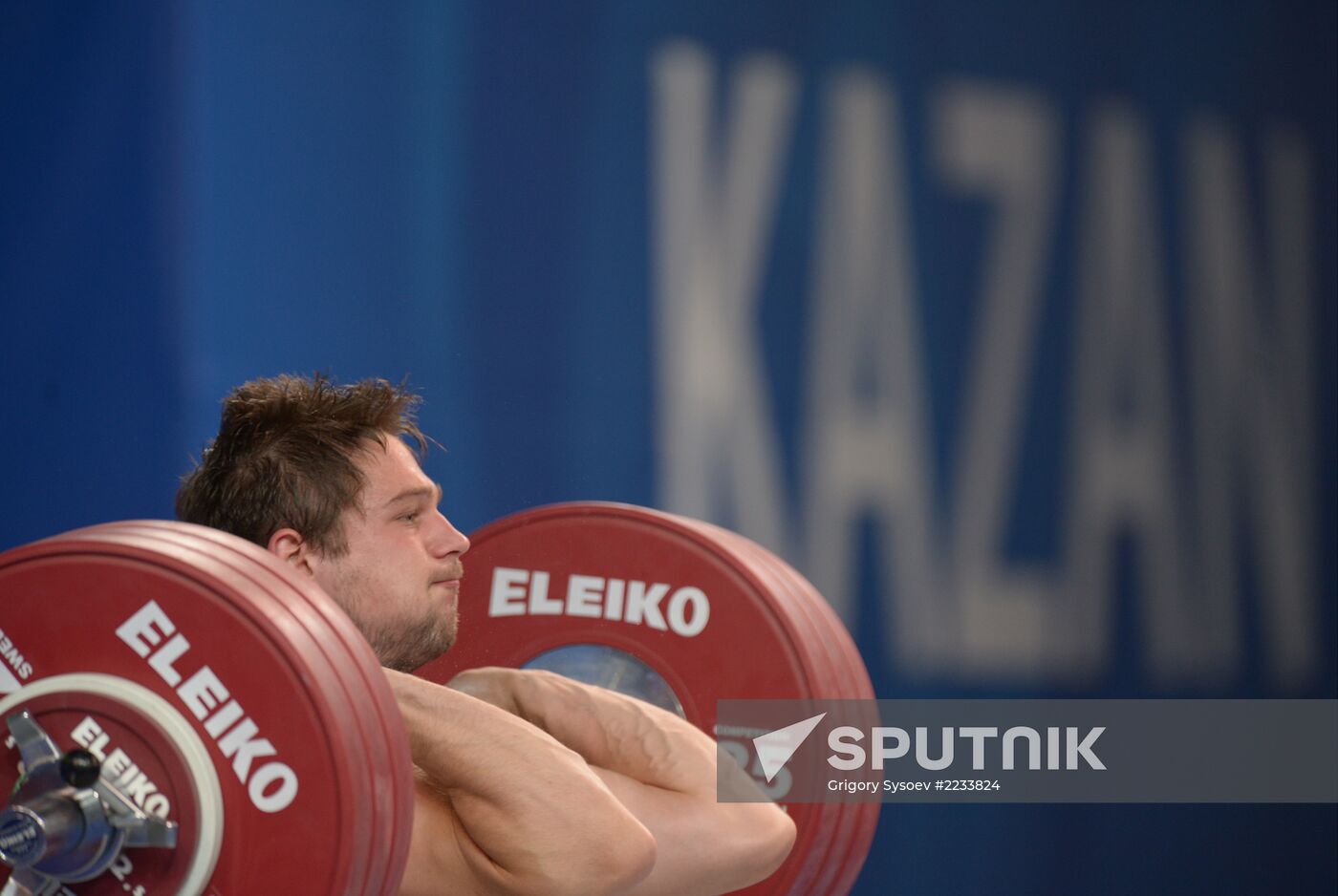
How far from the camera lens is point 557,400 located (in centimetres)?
325

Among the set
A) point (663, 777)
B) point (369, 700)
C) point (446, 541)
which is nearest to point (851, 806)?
point (663, 777)

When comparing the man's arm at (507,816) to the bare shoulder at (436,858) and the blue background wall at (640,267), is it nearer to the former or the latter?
the bare shoulder at (436,858)

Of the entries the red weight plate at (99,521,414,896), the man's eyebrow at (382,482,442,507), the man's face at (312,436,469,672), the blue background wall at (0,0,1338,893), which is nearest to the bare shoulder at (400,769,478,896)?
the red weight plate at (99,521,414,896)

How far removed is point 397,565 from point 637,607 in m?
0.40

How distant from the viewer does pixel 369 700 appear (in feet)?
5.00

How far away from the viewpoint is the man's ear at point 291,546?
81.7 inches

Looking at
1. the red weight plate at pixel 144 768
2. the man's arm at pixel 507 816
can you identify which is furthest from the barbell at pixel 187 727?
the man's arm at pixel 507 816

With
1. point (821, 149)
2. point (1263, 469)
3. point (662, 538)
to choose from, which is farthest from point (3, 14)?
point (1263, 469)

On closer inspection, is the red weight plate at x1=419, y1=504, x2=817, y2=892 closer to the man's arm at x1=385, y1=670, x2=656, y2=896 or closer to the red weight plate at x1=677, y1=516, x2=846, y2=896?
the red weight plate at x1=677, y1=516, x2=846, y2=896

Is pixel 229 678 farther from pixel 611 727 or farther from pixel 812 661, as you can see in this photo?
pixel 812 661

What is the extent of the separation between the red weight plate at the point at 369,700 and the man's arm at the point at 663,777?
495 mm

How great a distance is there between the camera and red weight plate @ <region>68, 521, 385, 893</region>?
1.49 meters

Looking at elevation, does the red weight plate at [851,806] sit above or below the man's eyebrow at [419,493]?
below

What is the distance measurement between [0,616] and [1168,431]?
3434mm
